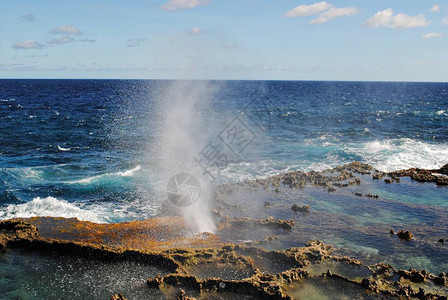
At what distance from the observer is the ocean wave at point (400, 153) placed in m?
35.1

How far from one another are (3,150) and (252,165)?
2666 centimetres

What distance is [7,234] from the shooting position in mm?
18016

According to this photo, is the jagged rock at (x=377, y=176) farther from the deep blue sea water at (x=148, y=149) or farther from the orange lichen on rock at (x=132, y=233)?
the orange lichen on rock at (x=132, y=233)

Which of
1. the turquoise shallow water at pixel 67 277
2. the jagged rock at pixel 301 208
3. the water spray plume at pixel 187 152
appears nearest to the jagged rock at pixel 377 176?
the jagged rock at pixel 301 208

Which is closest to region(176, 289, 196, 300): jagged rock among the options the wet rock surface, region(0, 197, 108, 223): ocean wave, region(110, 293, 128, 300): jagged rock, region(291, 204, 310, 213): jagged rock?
the wet rock surface

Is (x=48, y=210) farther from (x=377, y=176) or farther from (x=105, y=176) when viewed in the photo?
(x=377, y=176)

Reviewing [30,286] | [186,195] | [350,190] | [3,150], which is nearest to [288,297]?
[30,286]

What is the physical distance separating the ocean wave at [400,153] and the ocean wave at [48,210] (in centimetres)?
2573

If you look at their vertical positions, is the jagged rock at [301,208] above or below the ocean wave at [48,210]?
above

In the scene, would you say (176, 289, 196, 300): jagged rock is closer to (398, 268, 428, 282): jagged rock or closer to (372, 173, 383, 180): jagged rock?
(398, 268, 428, 282): jagged rock

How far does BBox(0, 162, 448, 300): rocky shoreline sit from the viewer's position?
14250 millimetres

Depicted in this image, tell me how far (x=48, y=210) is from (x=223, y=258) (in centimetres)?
1280

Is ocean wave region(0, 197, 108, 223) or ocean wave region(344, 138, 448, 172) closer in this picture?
ocean wave region(0, 197, 108, 223)

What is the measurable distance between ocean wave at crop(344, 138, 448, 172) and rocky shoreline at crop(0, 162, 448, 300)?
1796cm
